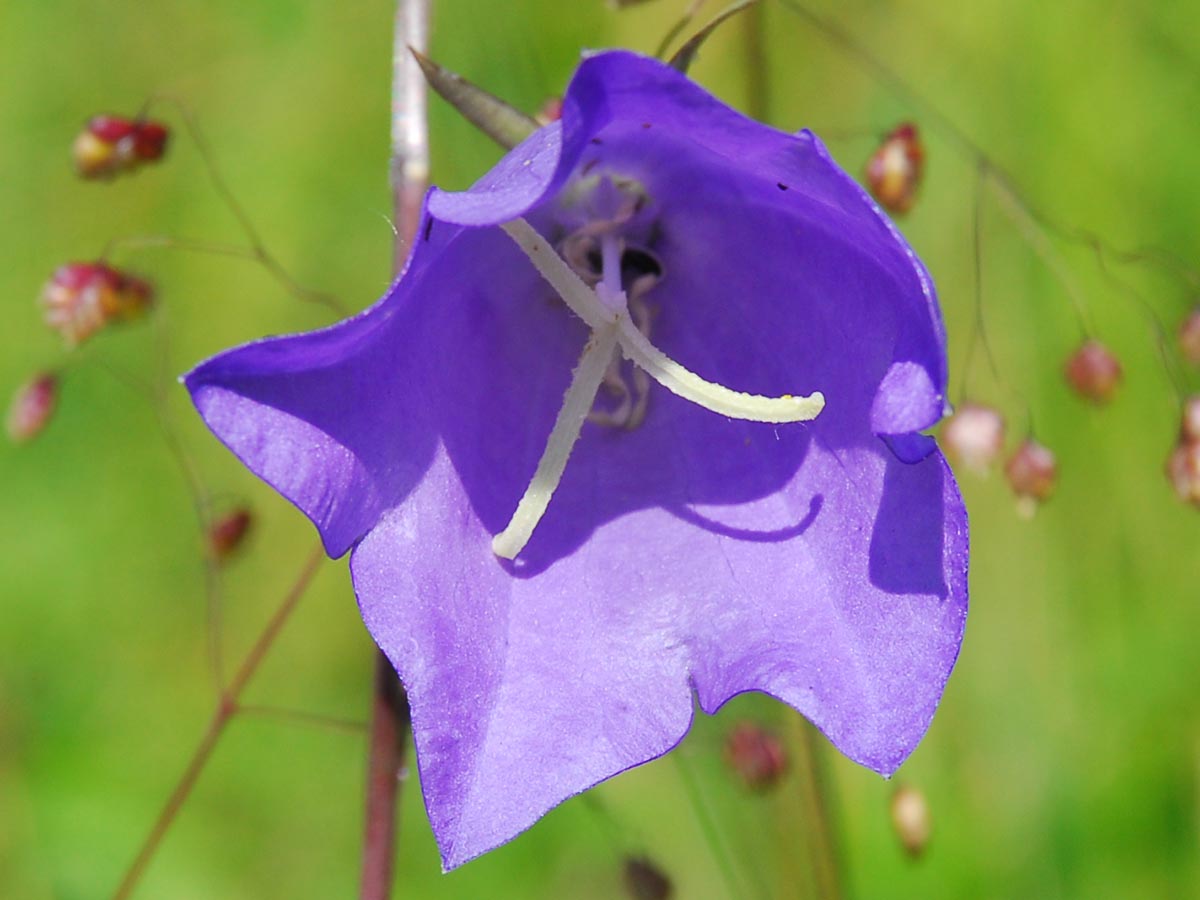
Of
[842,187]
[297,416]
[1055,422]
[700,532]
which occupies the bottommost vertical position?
[1055,422]

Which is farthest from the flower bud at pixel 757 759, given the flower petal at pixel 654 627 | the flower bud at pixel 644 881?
the flower petal at pixel 654 627

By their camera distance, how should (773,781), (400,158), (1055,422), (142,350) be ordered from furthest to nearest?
(142,350)
(1055,422)
(773,781)
(400,158)

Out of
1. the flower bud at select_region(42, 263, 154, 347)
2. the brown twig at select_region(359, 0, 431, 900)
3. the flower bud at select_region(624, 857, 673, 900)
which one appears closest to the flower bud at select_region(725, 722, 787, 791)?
the flower bud at select_region(624, 857, 673, 900)

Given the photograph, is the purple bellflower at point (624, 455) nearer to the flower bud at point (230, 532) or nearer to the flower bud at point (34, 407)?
the flower bud at point (230, 532)

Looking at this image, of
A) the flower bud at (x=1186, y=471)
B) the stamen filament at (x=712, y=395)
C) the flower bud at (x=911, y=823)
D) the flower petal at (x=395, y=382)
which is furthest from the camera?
the flower bud at (x=911, y=823)

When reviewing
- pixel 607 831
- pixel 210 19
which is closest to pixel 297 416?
pixel 607 831

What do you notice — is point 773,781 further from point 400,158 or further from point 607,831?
point 400,158
